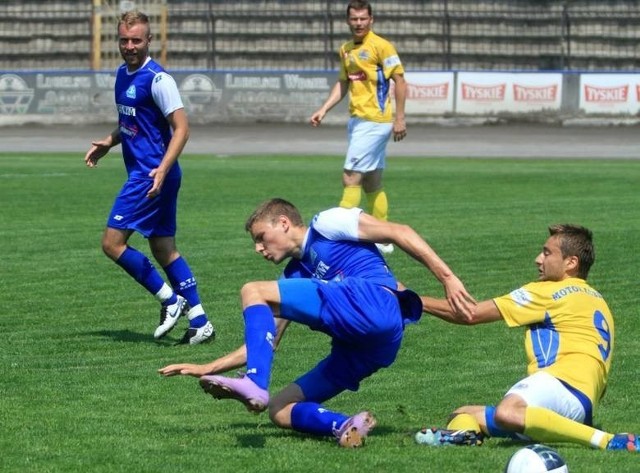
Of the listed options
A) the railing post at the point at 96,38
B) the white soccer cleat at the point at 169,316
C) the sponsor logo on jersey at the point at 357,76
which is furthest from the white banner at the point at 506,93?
the white soccer cleat at the point at 169,316

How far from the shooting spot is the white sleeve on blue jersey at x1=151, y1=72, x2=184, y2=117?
30.2 feet

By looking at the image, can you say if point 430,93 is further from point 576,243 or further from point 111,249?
point 576,243

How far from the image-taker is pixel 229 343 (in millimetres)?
9078

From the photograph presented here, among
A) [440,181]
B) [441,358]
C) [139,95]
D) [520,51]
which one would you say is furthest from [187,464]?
[520,51]

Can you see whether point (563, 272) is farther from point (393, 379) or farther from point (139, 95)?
point (139, 95)

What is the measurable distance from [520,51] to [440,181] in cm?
1977

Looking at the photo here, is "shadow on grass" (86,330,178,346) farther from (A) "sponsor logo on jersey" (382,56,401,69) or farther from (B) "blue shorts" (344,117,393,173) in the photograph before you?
(A) "sponsor logo on jersey" (382,56,401,69)

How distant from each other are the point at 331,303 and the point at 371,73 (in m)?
8.66

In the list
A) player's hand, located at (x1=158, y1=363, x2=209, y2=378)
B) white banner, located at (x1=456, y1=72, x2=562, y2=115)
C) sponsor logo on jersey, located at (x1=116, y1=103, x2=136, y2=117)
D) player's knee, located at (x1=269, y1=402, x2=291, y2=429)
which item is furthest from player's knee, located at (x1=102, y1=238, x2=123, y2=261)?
white banner, located at (x1=456, y1=72, x2=562, y2=115)

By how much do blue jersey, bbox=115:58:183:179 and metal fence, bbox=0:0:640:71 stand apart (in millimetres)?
31310

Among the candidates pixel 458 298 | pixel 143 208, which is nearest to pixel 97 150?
pixel 143 208

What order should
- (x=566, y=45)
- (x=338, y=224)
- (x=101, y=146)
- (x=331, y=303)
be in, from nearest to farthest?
1. (x=331, y=303)
2. (x=338, y=224)
3. (x=101, y=146)
4. (x=566, y=45)

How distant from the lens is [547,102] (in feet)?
120

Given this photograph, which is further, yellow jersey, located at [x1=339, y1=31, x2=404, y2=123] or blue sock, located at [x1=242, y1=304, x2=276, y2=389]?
yellow jersey, located at [x1=339, y1=31, x2=404, y2=123]
